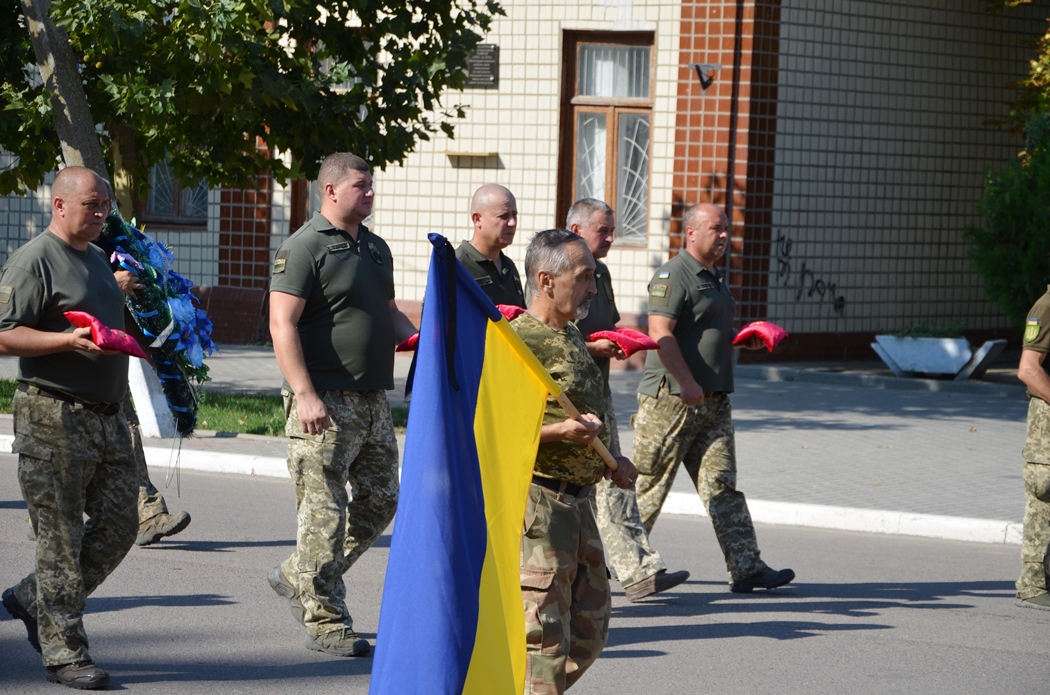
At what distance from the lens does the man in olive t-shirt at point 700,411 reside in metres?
7.77

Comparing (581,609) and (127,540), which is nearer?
(581,609)

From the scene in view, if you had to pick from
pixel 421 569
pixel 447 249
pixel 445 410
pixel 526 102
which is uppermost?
pixel 526 102

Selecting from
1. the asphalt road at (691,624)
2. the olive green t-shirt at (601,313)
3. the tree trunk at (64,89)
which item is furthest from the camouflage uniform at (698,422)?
the tree trunk at (64,89)

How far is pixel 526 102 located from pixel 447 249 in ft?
43.4

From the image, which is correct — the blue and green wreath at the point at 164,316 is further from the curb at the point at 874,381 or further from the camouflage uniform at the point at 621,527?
the curb at the point at 874,381

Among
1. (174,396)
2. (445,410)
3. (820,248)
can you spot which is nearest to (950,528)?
(174,396)

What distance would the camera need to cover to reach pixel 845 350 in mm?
18359

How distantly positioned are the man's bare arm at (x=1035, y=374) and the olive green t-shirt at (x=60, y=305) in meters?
4.29

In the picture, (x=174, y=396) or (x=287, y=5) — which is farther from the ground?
(x=287, y=5)

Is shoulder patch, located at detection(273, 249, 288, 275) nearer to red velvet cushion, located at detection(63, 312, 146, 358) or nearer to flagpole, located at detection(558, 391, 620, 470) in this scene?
red velvet cushion, located at detection(63, 312, 146, 358)

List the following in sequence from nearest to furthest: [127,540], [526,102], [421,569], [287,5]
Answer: [421,569]
[127,540]
[287,5]
[526,102]

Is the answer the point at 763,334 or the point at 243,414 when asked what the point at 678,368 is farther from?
the point at 243,414

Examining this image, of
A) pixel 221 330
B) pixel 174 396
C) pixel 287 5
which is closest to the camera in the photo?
pixel 174 396

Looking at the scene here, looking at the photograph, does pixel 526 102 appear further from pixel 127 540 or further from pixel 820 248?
pixel 127 540
